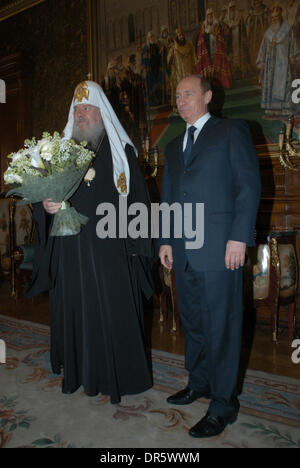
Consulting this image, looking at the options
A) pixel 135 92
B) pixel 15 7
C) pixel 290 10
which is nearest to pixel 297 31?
pixel 290 10

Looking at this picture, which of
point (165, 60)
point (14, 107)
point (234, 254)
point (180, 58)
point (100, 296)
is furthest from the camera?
point (14, 107)

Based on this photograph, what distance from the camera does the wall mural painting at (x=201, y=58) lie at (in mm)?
4148

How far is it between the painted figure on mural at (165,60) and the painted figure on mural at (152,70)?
0.05 m

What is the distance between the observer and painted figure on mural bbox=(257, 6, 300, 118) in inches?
161

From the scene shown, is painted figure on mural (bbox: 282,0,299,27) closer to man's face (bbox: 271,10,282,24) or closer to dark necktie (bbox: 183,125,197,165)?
man's face (bbox: 271,10,282,24)

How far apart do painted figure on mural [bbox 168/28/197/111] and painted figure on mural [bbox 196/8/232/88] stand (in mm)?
117

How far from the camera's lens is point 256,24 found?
4.30m

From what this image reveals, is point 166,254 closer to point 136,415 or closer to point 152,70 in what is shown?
point 136,415

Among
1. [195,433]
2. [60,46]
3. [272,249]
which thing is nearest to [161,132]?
[272,249]

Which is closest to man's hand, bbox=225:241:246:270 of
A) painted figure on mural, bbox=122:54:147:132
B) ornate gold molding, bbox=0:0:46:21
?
painted figure on mural, bbox=122:54:147:132

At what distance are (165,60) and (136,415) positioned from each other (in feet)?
14.5

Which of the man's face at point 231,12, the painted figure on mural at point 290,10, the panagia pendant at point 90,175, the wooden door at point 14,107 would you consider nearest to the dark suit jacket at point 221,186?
the panagia pendant at point 90,175
